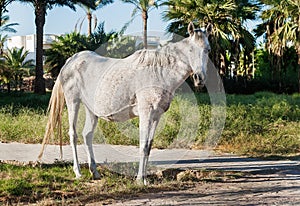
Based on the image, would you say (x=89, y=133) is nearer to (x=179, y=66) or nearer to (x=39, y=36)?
(x=179, y=66)

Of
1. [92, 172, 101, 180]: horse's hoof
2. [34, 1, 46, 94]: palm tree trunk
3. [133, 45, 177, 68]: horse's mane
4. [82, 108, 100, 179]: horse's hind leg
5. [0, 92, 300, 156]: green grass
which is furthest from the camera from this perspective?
[34, 1, 46, 94]: palm tree trunk

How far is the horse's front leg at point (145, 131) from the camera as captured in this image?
5.02 metres

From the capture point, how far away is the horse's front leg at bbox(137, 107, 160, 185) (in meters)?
5.02

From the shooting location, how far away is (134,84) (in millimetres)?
5195

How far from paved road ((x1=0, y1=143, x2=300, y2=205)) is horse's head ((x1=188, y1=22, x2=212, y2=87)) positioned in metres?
1.26

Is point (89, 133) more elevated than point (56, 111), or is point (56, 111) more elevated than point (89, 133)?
point (56, 111)

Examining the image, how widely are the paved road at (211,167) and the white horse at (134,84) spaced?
29.5 inches

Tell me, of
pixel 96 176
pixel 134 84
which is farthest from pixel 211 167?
pixel 134 84

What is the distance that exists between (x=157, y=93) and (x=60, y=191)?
1551 millimetres

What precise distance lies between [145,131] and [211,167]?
1.96m

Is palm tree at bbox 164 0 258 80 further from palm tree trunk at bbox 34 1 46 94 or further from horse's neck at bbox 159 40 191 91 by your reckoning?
horse's neck at bbox 159 40 191 91

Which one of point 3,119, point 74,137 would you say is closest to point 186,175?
point 74,137

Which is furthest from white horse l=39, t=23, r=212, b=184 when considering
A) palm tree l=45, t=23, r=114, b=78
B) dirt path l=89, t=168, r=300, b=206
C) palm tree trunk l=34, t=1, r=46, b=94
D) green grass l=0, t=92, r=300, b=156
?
palm tree l=45, t=23, r=114, b=78

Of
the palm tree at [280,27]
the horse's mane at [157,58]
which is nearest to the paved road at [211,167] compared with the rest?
the horse's mane at [157,58]
